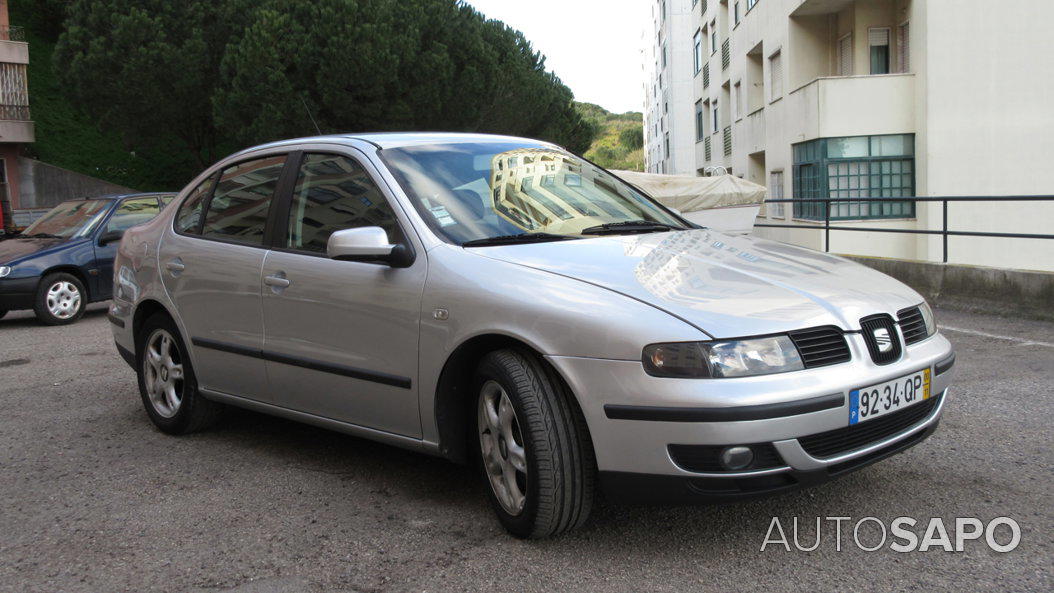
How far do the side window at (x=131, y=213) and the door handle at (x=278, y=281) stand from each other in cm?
847

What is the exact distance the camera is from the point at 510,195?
4.17 m

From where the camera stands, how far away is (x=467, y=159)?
4336mm

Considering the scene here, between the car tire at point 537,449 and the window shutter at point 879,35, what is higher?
the window shutter at point 879,35

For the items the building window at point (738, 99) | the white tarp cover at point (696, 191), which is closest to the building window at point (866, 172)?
the white tarp cover at point (696, 191)

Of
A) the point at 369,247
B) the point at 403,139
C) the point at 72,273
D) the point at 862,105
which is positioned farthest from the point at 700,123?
the point at 369,247

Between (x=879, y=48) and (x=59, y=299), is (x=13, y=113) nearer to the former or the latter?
(x=59, y=299)

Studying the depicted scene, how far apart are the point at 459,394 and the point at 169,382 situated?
2.34 m

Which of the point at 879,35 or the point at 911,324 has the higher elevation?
the point at 879,35

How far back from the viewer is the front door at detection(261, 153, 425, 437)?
378 centimetres

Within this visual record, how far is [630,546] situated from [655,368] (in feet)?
2.43

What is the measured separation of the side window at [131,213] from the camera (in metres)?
12.1

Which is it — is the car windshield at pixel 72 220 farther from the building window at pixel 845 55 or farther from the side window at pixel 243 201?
the building window at pixel 845 55

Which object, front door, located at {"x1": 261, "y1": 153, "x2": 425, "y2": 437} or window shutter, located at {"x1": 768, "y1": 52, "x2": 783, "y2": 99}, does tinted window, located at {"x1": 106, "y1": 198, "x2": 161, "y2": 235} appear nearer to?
front door, located at {"x1": 261, "y1": 153, "x2": 425, "y2": 437}

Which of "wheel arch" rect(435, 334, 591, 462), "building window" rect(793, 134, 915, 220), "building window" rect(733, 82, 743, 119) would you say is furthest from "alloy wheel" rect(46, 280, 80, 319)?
"building window" rect(733, 82, 743, 119)
